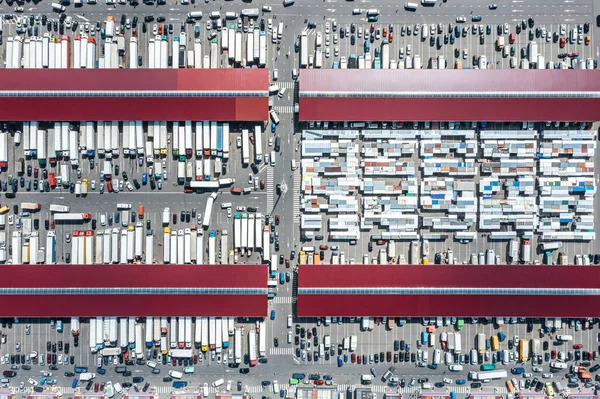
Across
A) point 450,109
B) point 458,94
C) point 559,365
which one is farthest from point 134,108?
point 559,365

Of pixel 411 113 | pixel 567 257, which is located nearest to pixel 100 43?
pixel 411 113

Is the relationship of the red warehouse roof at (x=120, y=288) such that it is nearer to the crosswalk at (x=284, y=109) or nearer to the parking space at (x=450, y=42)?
the crosswalk at (x=284, y=109)

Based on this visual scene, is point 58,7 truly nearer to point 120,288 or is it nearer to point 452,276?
point 120,288

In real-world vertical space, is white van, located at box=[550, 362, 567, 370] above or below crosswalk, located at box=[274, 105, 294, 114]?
below

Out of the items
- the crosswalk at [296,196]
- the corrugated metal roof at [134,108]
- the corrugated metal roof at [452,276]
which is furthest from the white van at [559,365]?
the corrugated metal roof at [134,108]

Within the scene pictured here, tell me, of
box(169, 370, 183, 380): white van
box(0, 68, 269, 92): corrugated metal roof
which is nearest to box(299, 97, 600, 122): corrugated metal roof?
box(0, 68, 269, 92): corrugated metal roof

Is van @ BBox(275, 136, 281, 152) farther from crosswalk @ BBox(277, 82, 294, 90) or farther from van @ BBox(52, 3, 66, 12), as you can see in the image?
van @ BBox(52, 3, 66, 12)
